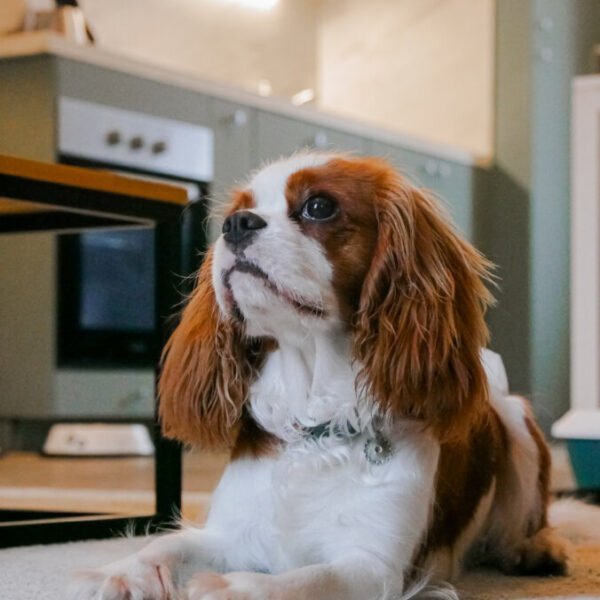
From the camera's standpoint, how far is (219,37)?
445 cm

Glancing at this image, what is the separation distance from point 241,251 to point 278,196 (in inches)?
4.0

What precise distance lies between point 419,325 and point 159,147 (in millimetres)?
1994

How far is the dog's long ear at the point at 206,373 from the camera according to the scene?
51.5 inches

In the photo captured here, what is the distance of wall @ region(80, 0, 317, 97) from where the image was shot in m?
3.99

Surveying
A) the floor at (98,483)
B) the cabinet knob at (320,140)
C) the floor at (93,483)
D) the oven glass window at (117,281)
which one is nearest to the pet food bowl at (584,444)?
the floor at (98,483)

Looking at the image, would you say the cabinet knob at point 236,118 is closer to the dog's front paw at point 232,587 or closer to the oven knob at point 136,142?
the oven knob at point 136,142

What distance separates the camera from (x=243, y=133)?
3348mm

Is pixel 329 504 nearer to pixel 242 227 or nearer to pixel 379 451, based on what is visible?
pixel 379 451

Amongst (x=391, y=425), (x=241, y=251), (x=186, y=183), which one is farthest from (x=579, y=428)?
(x=186, y=183)

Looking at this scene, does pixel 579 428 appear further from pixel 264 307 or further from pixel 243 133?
pixel 243 133

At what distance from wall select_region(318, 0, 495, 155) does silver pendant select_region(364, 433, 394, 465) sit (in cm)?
354

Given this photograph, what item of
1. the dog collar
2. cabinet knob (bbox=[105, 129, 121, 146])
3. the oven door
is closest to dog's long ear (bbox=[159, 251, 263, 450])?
the dog collar

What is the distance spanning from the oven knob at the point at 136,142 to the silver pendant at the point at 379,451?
192 cm

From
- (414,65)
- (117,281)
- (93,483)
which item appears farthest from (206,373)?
(414,65)
